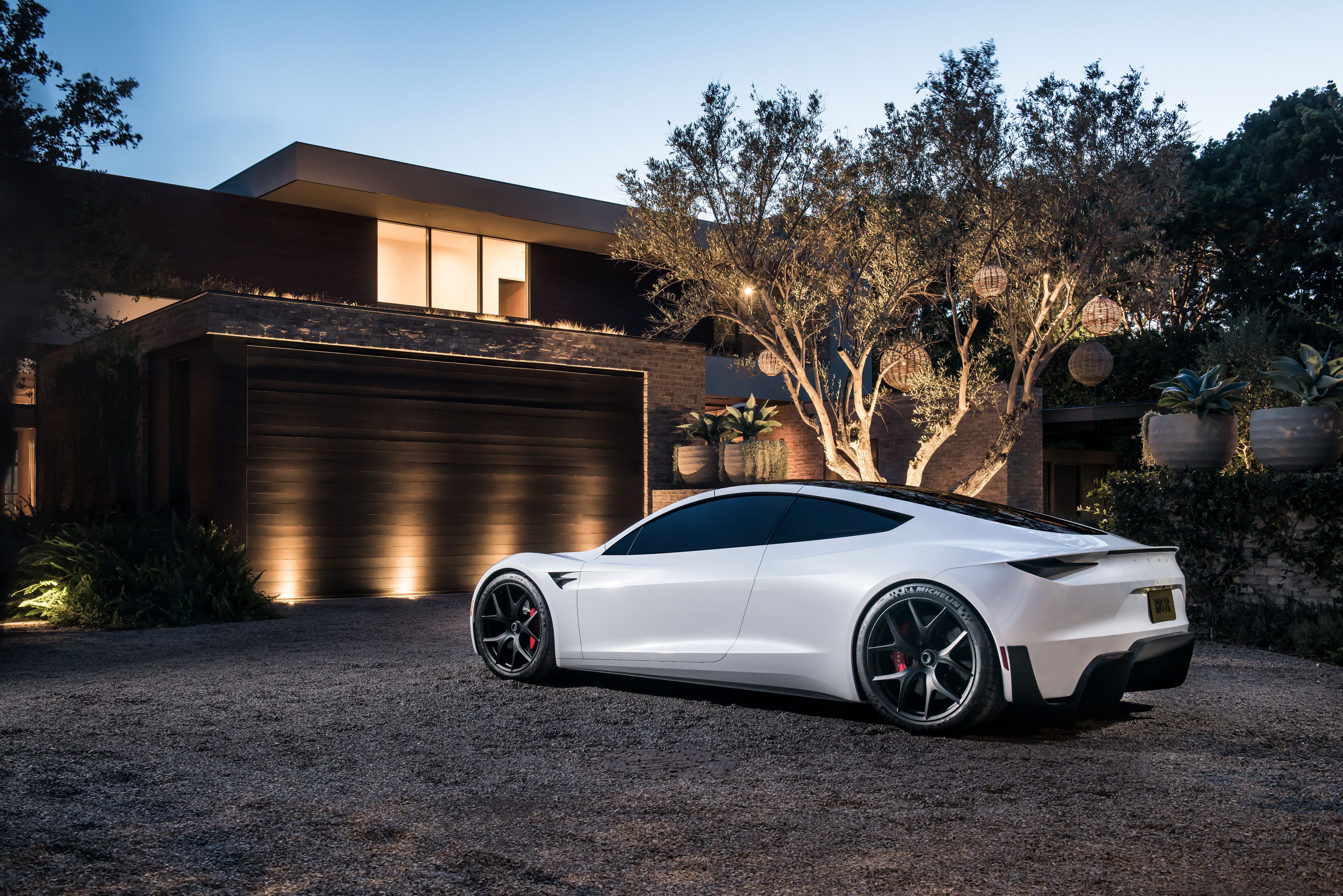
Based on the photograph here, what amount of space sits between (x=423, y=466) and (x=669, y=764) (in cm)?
955

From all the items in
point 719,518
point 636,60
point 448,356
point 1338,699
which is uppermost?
point 636,60

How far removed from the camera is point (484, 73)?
836 inches

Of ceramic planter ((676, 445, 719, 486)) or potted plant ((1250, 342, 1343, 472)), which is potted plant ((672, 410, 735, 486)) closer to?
ceramic planter ((676, 445, 719, 486))

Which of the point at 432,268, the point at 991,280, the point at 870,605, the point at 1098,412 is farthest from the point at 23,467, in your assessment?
the point at 1098,412

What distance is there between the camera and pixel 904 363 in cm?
1521

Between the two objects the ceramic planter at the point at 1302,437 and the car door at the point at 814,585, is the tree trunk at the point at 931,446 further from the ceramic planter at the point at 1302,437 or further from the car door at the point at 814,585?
the car door at the point at 814,585

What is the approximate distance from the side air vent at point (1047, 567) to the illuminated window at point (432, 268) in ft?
52.4

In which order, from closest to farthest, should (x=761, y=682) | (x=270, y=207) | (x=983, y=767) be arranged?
(x=983, y=767), (x=761, y=682), (x=270, y=207)

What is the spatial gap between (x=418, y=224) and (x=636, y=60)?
17.1ft

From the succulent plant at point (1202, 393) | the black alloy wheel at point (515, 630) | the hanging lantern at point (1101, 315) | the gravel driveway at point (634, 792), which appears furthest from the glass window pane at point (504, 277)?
the gravel driveway at point (634, 792)

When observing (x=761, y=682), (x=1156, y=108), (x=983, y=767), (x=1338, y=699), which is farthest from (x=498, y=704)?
(x=1156, y=108)

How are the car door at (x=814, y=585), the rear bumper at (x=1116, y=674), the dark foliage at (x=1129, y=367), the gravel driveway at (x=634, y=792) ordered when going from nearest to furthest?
1. the gravel driveway at (x=634, y=792)
2. the rear bumper at (x=1116, y=674)
3. the car door at (x=814, y=585)
4. the dark foliage at (x=1129, y=367)

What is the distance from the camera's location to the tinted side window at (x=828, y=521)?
5.08 metres

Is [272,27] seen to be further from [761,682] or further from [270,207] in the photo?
[761,682]
